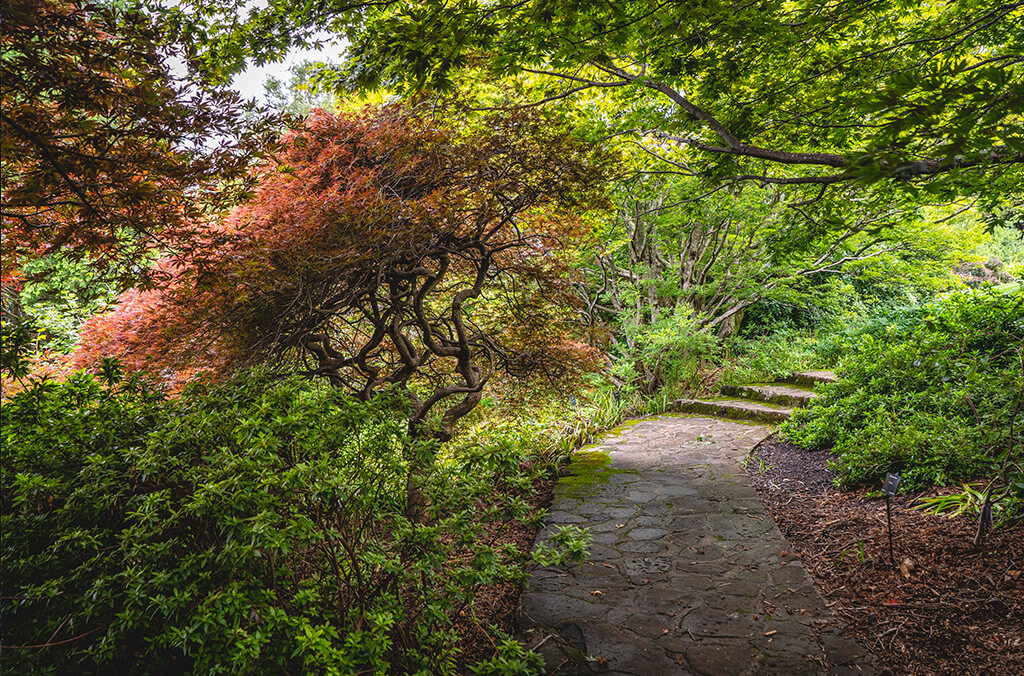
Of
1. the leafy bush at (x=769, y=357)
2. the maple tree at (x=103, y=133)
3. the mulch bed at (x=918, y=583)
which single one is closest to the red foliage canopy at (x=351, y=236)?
the maple tree at (x=103, y=133)

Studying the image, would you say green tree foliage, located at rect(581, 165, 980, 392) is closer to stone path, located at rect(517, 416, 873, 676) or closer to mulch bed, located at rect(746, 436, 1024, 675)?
stone path, located at rect(517, 416, 873, 676)

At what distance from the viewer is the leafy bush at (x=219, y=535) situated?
1.58m

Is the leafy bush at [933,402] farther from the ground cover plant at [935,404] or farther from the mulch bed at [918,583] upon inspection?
the mulch bed at [918,583]

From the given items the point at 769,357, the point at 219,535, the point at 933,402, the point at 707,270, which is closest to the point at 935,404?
the point at 933,402

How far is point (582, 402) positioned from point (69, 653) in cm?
692

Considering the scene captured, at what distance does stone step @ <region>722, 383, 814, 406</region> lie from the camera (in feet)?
23.6

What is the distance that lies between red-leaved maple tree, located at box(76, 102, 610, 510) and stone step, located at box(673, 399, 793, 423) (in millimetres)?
4611

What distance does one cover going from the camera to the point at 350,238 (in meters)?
2.94

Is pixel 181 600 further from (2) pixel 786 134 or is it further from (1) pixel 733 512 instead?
(2) pixel 786 134

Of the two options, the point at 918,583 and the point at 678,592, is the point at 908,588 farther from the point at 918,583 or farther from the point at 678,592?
the point at 678,592

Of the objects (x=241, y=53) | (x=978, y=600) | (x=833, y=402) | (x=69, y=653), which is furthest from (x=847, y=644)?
(x=241, y=53)

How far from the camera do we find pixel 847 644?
235cm

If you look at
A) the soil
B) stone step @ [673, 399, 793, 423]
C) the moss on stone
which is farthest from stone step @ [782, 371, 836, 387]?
the soil

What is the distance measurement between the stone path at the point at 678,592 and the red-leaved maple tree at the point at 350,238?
4.39 feet
